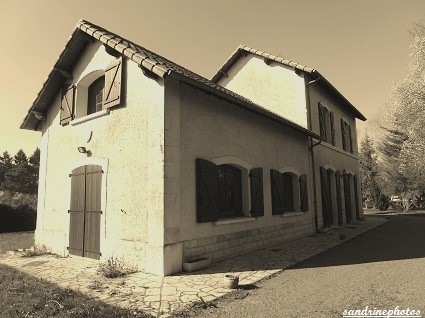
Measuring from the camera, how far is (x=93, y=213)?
726 centimetres

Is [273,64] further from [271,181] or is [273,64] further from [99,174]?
[99,174]

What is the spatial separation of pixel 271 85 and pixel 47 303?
10.7 metres

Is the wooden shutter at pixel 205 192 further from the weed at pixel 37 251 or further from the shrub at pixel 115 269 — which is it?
the weed at pixel 37 251

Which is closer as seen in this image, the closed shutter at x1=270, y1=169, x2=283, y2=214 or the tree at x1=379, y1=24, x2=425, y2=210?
the closed shutter at x1=270, y1=169, x2=283, y2=214

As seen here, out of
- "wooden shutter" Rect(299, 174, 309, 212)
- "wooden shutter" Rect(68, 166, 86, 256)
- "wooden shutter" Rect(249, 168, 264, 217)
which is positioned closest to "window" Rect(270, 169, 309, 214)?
"wooden shutter" Rect(299, 174, 309, 212)

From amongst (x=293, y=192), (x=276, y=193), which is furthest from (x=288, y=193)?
(x=276, y=193)

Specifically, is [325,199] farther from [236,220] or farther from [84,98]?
[84,98]

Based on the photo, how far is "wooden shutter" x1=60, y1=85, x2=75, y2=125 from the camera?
836 centimetres

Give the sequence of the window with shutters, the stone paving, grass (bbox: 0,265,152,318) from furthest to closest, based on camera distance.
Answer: the window with shutters
the stone paving
grass (bbox: 0,265,152,318)

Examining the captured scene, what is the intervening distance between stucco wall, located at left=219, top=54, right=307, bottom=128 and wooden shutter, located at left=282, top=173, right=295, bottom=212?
2.27 metres

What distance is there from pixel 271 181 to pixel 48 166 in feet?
21.6

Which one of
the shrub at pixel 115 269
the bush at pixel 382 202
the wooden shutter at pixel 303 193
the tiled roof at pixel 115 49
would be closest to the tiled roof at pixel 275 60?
the tiled roof at pixel 115 49

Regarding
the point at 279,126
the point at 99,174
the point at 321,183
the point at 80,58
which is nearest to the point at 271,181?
the point at 279,126

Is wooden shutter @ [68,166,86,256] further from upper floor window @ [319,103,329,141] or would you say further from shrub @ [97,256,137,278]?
upper floor window @ [319,103,329,141]
